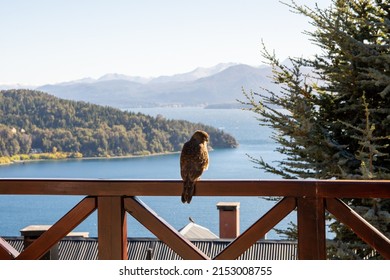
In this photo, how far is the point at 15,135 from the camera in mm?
24953

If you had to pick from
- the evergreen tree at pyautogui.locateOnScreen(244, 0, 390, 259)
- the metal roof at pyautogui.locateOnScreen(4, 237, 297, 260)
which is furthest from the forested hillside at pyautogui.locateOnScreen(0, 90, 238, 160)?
the evergreen tree at pyautogui.locateOnScreen(244, 0, 390, 259)

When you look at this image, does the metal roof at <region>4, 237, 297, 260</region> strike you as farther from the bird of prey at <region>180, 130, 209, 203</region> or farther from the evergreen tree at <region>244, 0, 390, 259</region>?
the bird of prey at <region>180, 130, 209, 203</region>

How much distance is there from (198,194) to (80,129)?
847 inches

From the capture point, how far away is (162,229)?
230 centimetres

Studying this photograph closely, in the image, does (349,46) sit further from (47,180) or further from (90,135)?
(90,135)

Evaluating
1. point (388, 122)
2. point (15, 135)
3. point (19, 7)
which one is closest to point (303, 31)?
point (388, 122)

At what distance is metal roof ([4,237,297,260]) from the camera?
11.6 m

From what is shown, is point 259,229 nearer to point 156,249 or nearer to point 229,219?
point 156,249

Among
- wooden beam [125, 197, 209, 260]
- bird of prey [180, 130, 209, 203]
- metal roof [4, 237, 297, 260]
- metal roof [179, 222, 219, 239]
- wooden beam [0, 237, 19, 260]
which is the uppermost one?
bird of prey [180, 130, 209, 203]

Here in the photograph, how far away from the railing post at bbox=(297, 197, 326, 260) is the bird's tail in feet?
1.23

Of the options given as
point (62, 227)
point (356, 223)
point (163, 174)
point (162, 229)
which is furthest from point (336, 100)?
point (163, 174)

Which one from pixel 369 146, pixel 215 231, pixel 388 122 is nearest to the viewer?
pixel 369 146
